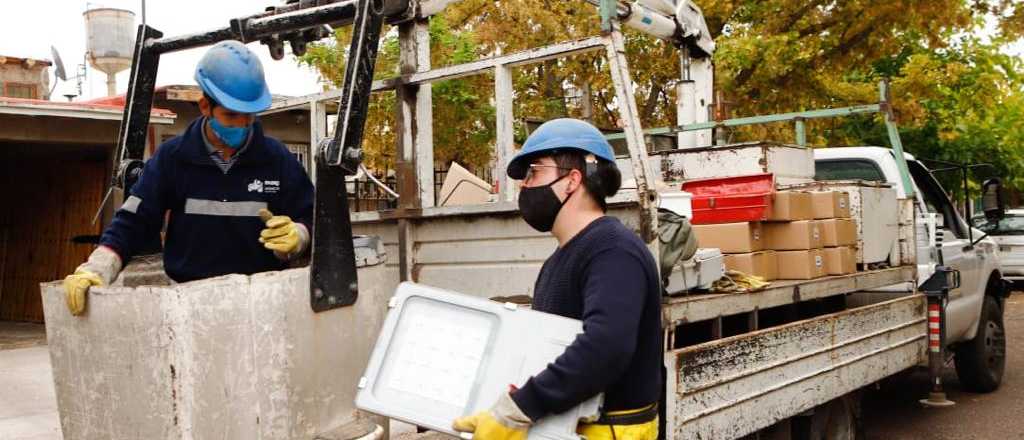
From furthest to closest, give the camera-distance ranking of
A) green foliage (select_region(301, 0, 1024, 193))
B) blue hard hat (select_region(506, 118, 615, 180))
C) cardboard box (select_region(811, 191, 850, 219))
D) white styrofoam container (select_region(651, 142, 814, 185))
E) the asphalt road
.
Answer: green foliage (select_region(301, 0, 1024, 193))
the asphalt road
white styrofoam container (select_region(651, 142, 814, 185))
cardboard box (select_region(811, 191, 850, 219))
blue hard hat (select_region(506, 118, 615, 180))

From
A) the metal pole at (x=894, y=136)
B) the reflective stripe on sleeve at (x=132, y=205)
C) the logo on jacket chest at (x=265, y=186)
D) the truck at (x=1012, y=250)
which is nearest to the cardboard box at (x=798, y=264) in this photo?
the metal pole at (x=894, y=136)

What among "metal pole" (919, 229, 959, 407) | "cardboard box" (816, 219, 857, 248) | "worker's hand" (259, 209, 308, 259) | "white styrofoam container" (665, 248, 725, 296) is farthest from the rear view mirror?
"worker's hand" (259, 209, 308, 259)

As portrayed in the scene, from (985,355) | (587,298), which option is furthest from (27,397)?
(985,355)

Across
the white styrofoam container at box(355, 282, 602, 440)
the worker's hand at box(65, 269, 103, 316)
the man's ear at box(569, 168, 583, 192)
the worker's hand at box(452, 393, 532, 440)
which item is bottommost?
the worker's hand at box(452, 393, 532, 440)

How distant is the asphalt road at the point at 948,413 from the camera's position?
20.9 ft

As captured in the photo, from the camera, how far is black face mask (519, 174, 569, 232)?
237 centimetres

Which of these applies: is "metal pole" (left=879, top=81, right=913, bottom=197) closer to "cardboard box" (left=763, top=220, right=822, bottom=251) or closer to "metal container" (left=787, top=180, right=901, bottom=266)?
"metal container" (left=787, top=180, right=901, bottom=266)

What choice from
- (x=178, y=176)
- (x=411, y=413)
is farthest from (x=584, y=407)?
(x=178, y=176)

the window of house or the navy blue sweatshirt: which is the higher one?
the window of house

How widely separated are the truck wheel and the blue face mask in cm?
636

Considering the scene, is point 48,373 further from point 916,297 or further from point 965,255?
point 965,255

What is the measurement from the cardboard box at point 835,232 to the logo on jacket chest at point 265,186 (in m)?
3.08

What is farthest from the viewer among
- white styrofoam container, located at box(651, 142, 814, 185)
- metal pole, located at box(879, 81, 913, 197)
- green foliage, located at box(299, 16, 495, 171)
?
green foliage, located at box(299, 16, 495, 171)

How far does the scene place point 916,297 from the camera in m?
5.61
